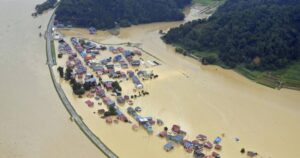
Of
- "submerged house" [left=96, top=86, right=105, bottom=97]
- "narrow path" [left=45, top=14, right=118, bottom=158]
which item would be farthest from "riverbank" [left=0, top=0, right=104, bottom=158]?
"submerged house" [left=96, top=86, right=105, bottom=97]

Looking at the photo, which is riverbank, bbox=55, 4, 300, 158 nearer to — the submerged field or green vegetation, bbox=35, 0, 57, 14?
the submerged field

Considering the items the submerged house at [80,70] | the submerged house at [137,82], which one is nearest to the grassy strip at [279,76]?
the submerged house at [137,82]

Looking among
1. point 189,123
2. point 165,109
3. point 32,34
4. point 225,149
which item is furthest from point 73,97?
point 32,34

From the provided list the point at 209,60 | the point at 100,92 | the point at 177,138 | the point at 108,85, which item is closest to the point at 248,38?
the point at 209,60

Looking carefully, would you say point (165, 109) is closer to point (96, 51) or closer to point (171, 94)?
point (171, 94)

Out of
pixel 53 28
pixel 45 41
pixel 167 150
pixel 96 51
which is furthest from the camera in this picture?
pixel 53 28

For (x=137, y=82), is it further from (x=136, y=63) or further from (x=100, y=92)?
(x=136, y=63)
